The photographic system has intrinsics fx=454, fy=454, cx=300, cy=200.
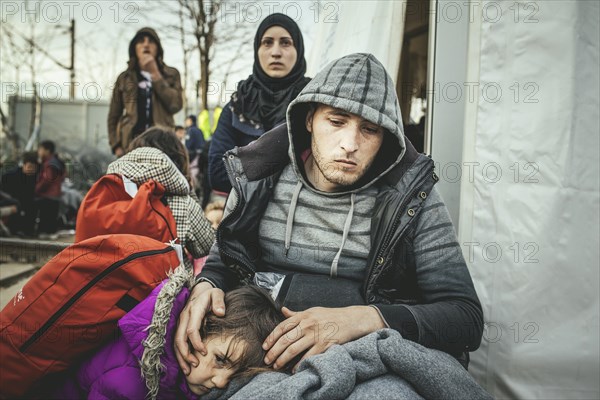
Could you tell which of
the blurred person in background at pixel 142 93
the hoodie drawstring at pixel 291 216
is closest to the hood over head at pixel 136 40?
the blurred person in background at pixel 142 93

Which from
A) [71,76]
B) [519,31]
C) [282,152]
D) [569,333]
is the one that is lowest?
[569,333]

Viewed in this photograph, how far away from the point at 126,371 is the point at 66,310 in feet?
0.93

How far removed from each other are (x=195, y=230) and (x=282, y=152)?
983 millimetres

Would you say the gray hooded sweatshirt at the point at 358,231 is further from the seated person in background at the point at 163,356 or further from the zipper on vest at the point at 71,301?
the zipper on vest at the point at 71,301

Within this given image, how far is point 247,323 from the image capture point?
5.13 feet

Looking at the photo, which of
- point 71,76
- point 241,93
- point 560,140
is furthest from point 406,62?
point 71,76

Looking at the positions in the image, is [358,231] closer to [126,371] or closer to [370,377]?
[370,377]

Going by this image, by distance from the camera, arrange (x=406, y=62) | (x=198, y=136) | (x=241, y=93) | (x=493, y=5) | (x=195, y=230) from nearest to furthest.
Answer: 1. (x=493, y=5)
2. (x=195, y=230)
3. (x=241, y=93)
4. (x=406, y=62)
5. (x=198, y=136)

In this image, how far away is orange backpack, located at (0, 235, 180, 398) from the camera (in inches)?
57.5

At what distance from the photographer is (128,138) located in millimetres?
4371

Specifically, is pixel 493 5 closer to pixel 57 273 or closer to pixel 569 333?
pixel 569 333

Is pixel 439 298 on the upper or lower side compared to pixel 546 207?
lower

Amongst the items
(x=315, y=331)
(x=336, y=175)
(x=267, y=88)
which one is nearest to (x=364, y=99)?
(x=336, y=175)

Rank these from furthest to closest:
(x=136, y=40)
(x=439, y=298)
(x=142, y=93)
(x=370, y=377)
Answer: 1. (x=142, y=93)
2. (x=136, y=40)
3. (x=439, y=298)
4. (x=370, y=377)
